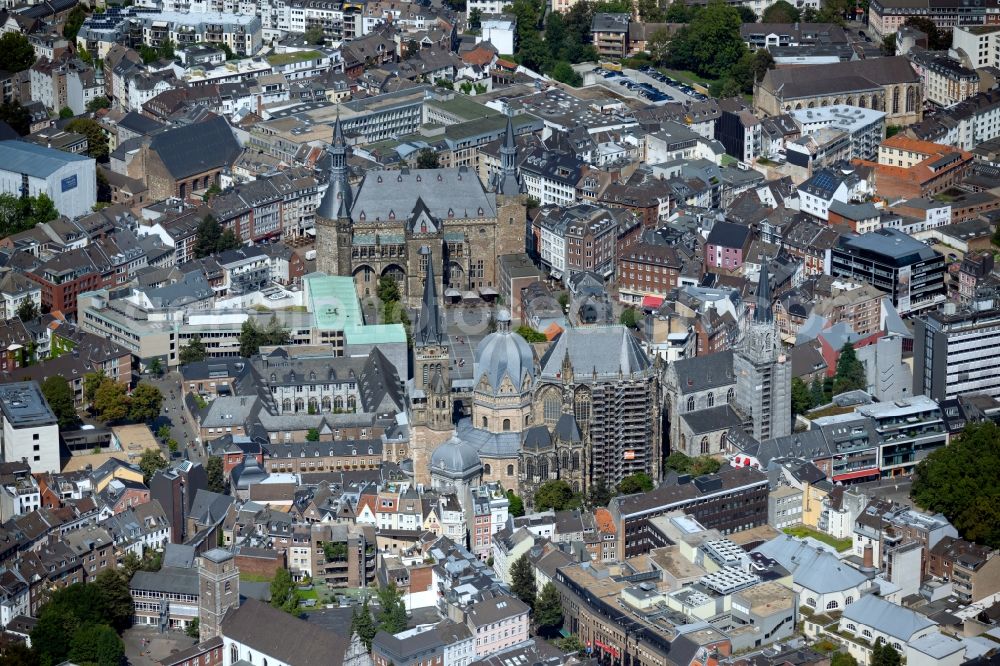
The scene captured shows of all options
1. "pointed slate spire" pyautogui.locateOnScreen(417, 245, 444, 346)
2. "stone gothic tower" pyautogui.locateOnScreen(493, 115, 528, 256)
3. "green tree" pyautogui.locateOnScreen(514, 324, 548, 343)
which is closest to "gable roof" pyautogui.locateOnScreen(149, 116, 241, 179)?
"stone gothic tower" pyautogui.locateOnScreen(493, 115, 528, 256)

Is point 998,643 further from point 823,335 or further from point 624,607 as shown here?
point 823,335

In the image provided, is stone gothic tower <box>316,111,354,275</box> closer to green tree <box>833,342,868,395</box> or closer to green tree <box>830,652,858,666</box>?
green tree <box>833,342,868,395</box>

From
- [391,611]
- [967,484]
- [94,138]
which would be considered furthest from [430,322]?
[94,138]

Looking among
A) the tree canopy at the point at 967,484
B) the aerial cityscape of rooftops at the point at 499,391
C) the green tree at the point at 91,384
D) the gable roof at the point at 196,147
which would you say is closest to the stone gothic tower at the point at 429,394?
the aerial cityscape of rooftops at the point at 499,391

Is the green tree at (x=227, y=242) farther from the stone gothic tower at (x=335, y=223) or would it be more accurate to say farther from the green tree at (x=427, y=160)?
the green tree at (x=427, y=160)

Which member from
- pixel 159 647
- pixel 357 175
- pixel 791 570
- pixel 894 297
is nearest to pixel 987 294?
pixel 894 297
